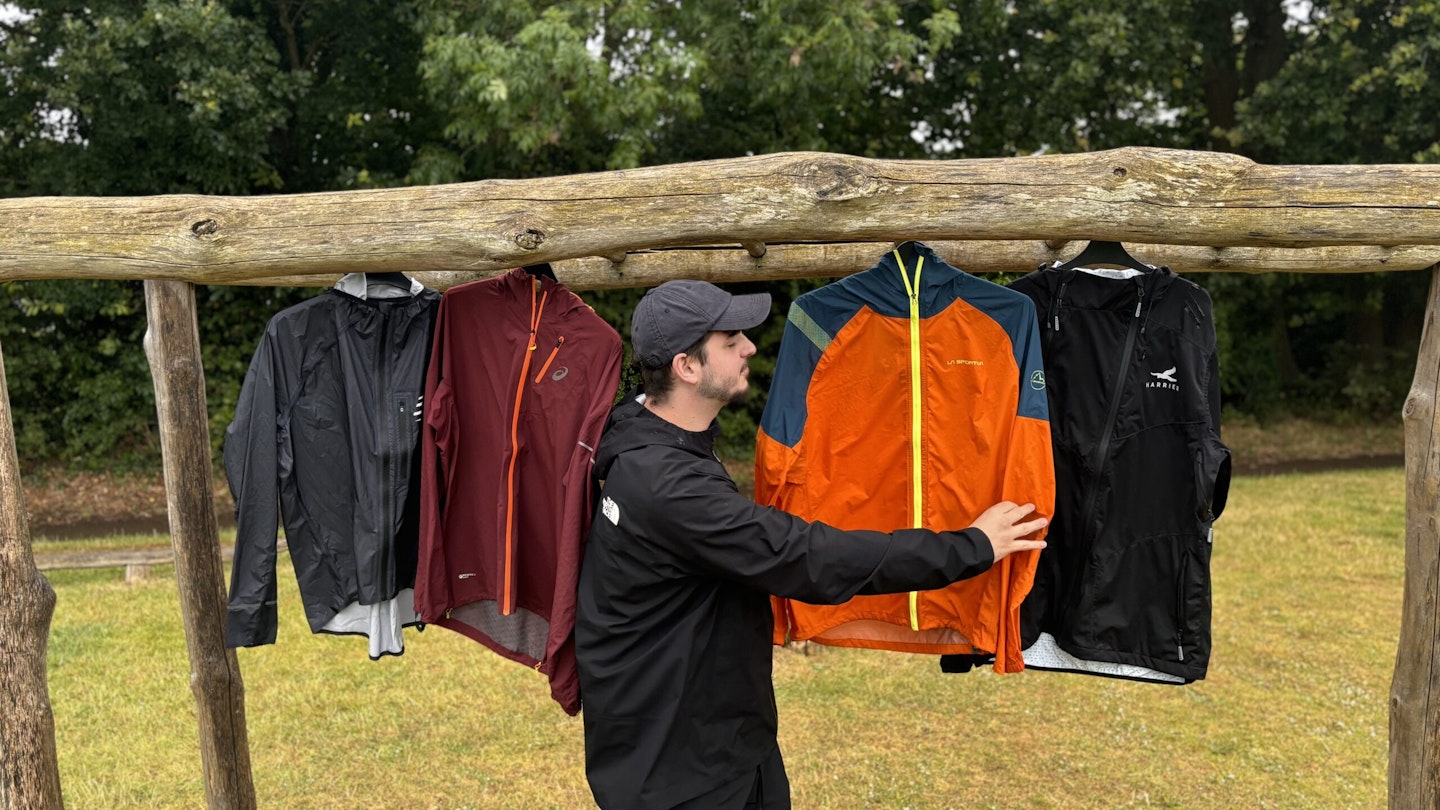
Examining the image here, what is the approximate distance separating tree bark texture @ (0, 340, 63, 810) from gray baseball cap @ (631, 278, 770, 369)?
1.97 metres

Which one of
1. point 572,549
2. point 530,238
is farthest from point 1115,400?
→ point 530,238

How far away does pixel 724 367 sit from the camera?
3.00 meters

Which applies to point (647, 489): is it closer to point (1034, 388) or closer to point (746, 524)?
point (746, 524)

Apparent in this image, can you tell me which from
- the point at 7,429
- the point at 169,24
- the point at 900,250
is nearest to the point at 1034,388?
the point at 900,250

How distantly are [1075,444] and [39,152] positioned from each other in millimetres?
14003

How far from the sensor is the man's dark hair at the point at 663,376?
2.96 m

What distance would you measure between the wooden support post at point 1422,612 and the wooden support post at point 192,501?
3.95m

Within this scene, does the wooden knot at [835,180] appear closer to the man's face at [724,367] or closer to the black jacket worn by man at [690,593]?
the man's face at [724,367]

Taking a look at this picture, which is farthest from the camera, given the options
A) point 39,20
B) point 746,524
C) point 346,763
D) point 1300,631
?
point 39,20

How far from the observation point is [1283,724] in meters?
6.47

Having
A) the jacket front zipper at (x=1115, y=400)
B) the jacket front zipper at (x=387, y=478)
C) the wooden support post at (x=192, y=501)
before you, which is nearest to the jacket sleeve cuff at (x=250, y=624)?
the wooden support post at (x=192, y=501)

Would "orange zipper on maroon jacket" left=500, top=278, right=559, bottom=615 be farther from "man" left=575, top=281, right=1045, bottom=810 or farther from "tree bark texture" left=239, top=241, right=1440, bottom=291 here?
"tree bark texture" left=239, top=241, right=1440, bottom=291

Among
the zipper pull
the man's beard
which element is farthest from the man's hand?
the man's beard

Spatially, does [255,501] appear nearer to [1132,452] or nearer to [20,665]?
[20,665]
